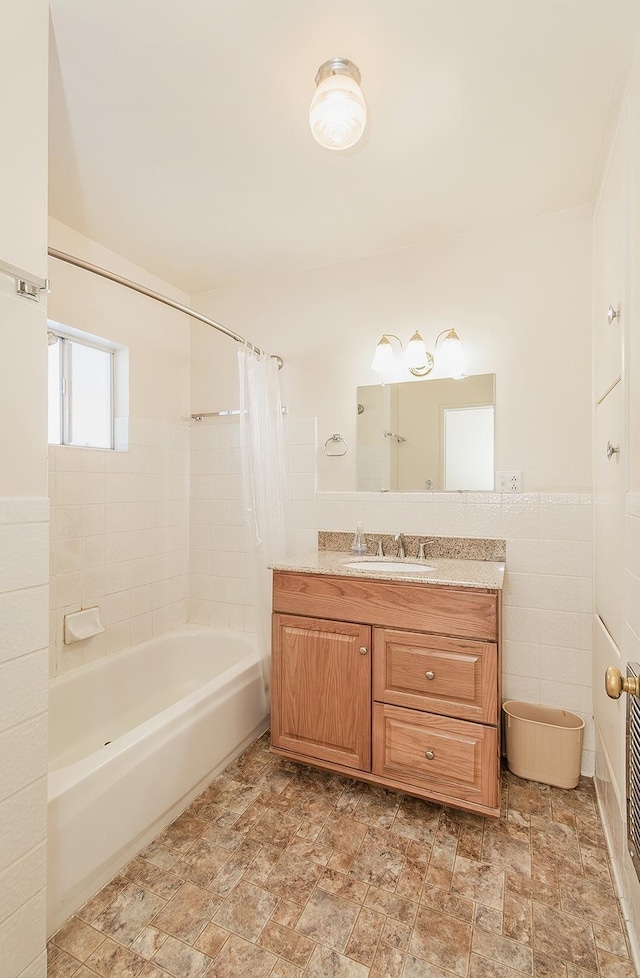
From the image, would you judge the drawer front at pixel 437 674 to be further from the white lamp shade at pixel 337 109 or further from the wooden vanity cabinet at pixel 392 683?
the white lamp shade at pixel 337 109

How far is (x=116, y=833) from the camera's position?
4.83 feet

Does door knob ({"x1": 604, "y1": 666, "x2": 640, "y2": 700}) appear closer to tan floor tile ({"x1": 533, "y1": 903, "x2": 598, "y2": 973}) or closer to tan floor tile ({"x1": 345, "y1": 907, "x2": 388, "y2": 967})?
tan floor tile ({"x1": 533, "y1": 903, "x2": 598, "y2": 973})

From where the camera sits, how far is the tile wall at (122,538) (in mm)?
2094

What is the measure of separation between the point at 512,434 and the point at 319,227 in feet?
4.29

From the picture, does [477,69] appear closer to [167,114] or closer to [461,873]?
[167,114]

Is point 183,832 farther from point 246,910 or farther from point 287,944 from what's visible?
point 287,944

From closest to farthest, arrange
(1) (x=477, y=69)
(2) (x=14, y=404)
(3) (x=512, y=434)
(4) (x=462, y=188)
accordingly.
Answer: (2) (x=14, y=404) → (1) (x=477, y=69) → (4) (x=462, y=188) → (3) (x=512, y=434)

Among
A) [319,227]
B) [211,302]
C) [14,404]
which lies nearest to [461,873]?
[14,404]

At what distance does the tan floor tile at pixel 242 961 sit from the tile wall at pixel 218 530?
155 cm

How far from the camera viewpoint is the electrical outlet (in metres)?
2.11

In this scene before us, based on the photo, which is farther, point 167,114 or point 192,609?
point 192,609

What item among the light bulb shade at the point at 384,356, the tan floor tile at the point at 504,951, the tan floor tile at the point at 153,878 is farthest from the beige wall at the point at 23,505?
the light bulb shade at the point at 384,356

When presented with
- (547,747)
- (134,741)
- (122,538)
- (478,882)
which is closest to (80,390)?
(122,538)

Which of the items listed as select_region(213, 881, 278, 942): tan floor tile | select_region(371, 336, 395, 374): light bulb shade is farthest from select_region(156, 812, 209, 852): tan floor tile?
select_region(371, 336, 395, 374): light bulb shade
